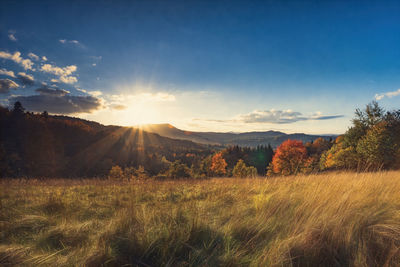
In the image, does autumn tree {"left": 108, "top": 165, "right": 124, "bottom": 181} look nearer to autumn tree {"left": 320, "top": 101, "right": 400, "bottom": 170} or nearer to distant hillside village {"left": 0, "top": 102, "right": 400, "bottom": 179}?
distant hillside village {"left": 0, "top": 102, "right": 400, "bottom": 179}

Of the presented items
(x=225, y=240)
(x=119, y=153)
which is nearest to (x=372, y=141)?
(x=225, y=240)

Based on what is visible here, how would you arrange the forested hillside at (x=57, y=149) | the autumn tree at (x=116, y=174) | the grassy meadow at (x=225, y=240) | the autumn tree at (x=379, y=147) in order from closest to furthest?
1. the grassy meadow at (x=225, y=240)
2. the autumn tree at (x=116, y=174)
3. the autumn tree at (x=379, y=147)
4. the forested hillside at (x=57, y=149)

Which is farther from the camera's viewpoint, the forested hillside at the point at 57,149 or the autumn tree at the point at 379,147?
the forested hillside at the point at 57,149

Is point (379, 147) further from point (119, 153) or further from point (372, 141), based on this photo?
point (119, 153)

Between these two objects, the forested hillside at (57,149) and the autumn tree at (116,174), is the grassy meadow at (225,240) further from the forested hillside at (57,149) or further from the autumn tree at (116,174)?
the forested hillside at (57,149)

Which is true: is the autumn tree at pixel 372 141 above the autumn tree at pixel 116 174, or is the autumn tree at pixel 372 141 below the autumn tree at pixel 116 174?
above

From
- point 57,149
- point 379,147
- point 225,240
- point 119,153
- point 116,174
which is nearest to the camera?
point 225,240

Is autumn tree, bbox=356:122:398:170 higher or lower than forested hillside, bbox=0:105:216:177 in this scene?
higher

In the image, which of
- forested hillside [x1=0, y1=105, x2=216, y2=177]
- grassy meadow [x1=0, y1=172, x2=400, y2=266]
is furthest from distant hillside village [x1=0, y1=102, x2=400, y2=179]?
grassy meadow [x1=0, y1=172, x2=400, y2=266]

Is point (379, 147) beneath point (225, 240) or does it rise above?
above

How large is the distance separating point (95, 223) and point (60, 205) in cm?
215

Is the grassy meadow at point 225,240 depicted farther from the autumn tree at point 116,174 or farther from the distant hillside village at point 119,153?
the distant hillside village at point 119,153

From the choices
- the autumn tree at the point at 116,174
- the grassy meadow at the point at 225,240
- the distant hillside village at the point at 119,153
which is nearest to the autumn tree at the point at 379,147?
the distant hillside village at the point at 119,153

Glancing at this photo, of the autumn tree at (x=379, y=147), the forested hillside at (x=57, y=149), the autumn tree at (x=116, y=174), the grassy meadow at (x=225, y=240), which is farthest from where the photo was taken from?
the forested hillside at (x=57, y=149)
